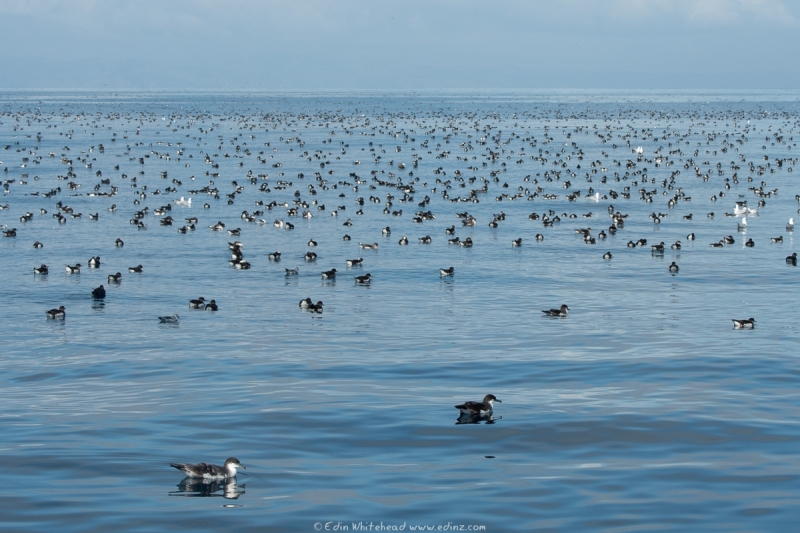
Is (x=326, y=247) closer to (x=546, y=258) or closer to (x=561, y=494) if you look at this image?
(x=546, y=258)

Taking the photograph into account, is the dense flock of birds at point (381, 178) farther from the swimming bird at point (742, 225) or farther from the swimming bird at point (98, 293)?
the swimming bird at point (742, 225)

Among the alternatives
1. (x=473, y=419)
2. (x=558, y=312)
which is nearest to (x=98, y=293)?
(x=558, y=312)

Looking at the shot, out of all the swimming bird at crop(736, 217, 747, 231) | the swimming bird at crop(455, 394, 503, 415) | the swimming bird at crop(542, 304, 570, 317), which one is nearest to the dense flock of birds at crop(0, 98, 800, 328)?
the swimming bird at crop(542, 304, 570, 317)

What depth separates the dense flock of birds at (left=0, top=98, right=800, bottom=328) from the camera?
5466 centimetres

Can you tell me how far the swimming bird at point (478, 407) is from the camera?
67.3ft

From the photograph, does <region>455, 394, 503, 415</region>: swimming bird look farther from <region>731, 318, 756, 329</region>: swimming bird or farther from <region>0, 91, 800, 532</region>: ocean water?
<region>731, 318, 756, 329</region>: swimming bird

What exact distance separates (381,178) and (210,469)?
6195cm

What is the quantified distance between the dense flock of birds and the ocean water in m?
0.59

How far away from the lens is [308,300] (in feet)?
114

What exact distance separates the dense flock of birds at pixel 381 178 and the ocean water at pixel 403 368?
59 centimetres

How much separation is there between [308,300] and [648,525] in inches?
821

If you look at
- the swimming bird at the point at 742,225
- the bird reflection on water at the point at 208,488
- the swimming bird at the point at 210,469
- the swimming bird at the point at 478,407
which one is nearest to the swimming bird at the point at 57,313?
the swimming bird at the point at 478,407

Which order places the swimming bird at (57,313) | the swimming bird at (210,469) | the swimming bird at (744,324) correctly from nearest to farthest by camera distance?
the swimming bird at (210,469), the swimming bird at (744,324), the swimming bird at (57,313)

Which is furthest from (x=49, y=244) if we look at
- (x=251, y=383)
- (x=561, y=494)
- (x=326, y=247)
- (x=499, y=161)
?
(x=499, y=161)
